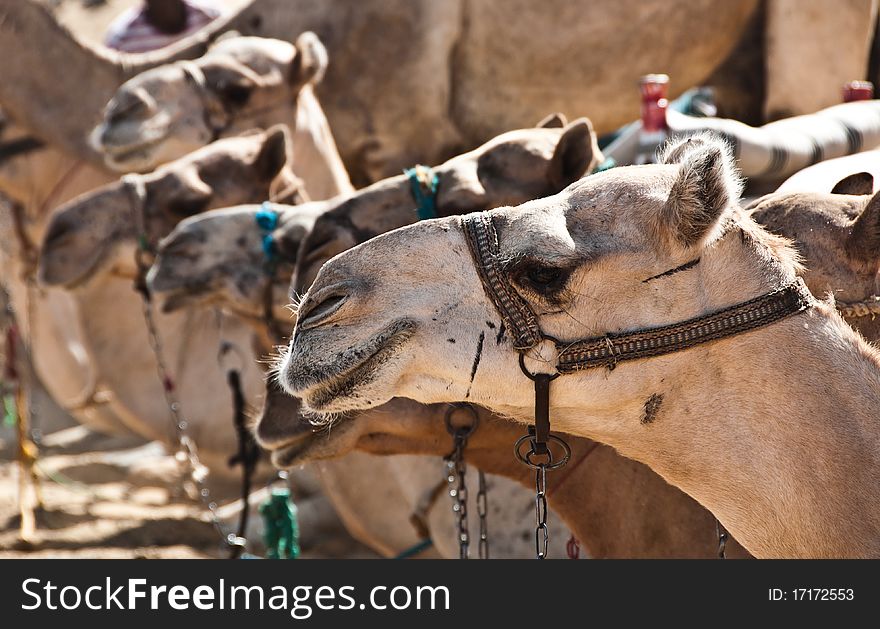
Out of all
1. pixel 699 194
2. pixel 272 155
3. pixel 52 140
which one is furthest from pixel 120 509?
pixel 699 194

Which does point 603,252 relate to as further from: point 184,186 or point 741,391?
point 184,186

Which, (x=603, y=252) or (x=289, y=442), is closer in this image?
(x=603, y=252)

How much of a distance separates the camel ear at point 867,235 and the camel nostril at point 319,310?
117cm

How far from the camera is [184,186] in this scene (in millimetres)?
4992

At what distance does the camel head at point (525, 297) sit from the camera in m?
2.26

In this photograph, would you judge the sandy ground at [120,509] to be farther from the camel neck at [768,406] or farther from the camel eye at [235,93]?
the camel neck at [768,406]

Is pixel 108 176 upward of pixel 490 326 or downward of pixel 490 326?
upward

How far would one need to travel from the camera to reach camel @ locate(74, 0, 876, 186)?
23.4 ft

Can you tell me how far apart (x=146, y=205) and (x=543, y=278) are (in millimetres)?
3137

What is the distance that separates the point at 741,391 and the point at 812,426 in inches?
5.4

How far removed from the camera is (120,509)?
326 inches

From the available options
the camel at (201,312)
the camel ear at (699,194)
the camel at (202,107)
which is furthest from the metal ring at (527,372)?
the camel at (202,107)

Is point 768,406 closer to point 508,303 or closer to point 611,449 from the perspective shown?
point 508,303
